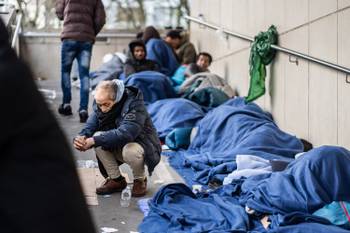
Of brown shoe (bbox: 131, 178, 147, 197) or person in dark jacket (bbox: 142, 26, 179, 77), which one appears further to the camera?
person in dark jacket (bbox: 142, 26, 179, 77)

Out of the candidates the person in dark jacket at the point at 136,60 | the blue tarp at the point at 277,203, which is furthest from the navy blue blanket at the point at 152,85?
the blue tarp at the point at 277,203

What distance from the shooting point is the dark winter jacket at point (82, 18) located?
7.57 metres

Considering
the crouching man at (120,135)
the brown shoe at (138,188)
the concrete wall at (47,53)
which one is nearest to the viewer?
the crouching man at (120,135)

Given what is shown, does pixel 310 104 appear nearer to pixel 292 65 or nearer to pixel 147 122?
pixel 292 65

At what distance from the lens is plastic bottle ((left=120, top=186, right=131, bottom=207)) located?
→ 4805 mm

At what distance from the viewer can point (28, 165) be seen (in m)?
0.98

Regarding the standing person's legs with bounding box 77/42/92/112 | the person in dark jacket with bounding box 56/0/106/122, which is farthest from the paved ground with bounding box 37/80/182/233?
the person in dark jacket with bounding box 56/0/106/122

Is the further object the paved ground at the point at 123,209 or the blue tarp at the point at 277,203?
the paved ground at the point at 123,209

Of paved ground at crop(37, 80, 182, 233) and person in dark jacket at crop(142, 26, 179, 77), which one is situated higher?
person in dark jacket at crop(142, 26, 179, 77)

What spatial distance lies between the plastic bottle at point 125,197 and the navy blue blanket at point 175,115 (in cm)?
232

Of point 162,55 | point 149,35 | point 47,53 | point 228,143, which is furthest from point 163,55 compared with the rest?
point 228,143

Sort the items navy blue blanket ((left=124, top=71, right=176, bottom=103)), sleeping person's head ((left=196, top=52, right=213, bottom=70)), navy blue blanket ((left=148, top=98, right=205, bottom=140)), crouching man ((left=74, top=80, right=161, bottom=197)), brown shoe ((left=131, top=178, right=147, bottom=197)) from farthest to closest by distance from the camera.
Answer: sleeping person's head ((left=196, top=52, right=213, bottom=70))
navy blue blanket ((left=124, top=71, right=176, bottom=103))
navy blue blanket ((left=148, top=98, right=205, bottom=140))
brown shoe ((left=131, top=178, right=147, bottom=197))
crouching man ((left=74, top=80, right=161, bottom=197))

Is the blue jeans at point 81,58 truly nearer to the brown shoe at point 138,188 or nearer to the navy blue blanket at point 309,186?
the brown shoe at point 138,188

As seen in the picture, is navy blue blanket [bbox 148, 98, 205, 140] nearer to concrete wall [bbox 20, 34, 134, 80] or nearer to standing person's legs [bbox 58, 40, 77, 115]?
standing person's legs [bbox 58, 40, 77, 115]
